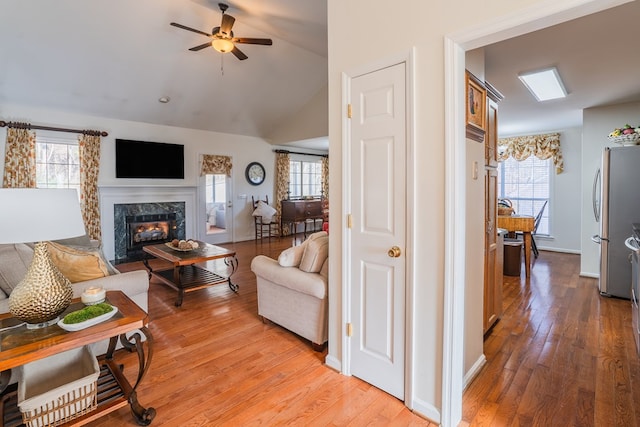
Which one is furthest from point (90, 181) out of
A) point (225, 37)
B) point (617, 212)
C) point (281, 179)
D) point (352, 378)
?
point (617, 212)

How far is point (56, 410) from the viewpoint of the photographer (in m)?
1.59

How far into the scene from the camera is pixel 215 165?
7.31 metres

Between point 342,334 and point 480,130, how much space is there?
5.71ft

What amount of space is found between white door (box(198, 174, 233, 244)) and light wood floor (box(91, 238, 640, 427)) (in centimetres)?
390

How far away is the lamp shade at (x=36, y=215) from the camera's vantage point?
4.68ft

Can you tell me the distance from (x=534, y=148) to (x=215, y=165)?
6830mm

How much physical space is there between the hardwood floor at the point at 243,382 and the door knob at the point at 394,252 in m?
0.90

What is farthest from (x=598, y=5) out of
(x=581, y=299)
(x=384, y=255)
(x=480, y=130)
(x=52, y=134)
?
(x=52, y=134)

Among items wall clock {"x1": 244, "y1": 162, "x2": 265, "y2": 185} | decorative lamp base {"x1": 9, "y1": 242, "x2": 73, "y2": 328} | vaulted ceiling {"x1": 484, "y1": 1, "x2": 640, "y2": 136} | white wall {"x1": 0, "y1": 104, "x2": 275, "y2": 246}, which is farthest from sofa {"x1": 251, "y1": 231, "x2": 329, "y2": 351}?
wall clock {"x1": 244, "y1": 162, "x2": 265, "y2": 185}

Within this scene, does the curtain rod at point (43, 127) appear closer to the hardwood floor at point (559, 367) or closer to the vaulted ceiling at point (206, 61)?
the vaulted ceiling at point (206, 61)

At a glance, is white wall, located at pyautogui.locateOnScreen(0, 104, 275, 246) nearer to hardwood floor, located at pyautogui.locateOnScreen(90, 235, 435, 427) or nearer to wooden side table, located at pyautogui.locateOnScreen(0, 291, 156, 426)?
hardwood floor, located at pyautogui.locateOnScreen(90, 235, 435, 427)

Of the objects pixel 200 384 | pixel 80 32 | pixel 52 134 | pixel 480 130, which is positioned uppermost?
pixel 80 32

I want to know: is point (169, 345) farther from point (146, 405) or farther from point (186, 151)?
point (186, 151)

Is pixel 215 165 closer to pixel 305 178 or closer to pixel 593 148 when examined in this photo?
pixel 305 178
